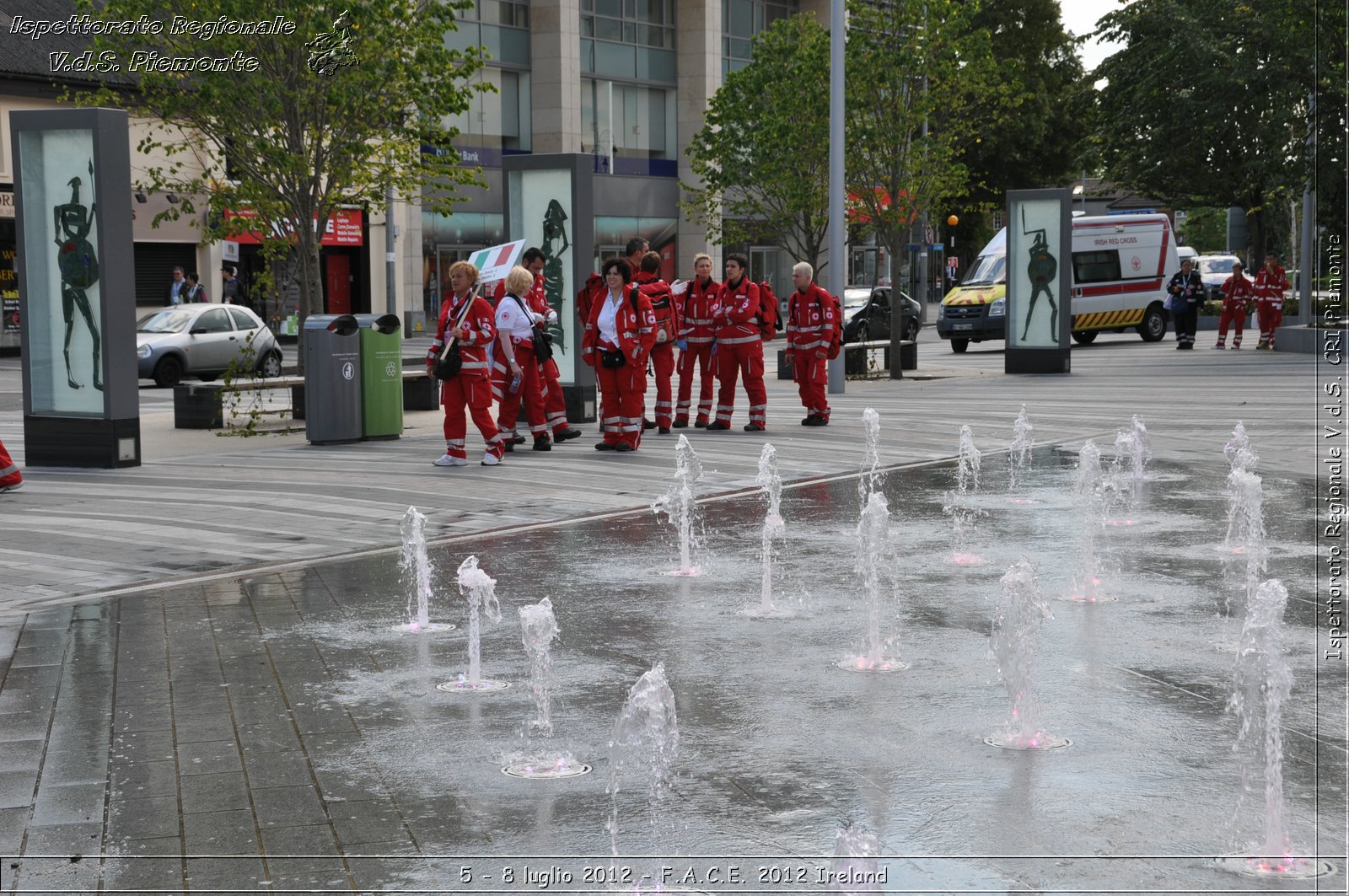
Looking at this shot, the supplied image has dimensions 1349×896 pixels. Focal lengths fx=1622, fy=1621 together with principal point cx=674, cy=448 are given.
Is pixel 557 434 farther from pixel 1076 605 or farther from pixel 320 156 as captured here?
pixel 1076 605

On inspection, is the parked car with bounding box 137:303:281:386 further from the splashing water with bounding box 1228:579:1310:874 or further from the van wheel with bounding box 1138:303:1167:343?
the splashing water with bounding box 1228:579:1310:874

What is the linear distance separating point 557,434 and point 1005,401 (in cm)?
752

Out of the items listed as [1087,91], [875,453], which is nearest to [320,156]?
[875,453]

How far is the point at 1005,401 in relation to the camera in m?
21.6

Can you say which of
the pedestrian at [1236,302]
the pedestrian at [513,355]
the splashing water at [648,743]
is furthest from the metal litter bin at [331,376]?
the pedestrian at [1236,302]

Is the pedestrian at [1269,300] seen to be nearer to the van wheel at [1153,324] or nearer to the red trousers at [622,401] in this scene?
the van wheel at [1153,324]

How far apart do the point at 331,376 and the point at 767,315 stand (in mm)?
4753

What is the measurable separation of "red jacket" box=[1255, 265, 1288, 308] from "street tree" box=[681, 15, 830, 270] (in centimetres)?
1100

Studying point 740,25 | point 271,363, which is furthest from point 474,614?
point 740,25

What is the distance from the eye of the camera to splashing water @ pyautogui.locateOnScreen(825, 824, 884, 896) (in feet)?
12.6

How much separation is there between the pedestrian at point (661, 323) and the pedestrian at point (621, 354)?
0.32m

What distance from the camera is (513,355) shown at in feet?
49.9

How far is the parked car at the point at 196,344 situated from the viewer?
27.7 meters

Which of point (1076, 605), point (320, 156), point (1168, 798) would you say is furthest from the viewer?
point (320, 156)
